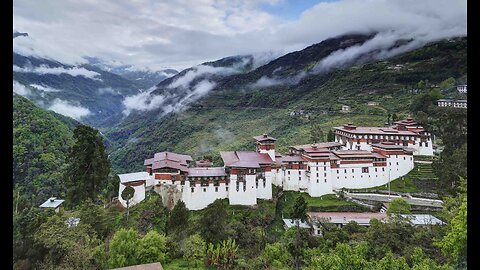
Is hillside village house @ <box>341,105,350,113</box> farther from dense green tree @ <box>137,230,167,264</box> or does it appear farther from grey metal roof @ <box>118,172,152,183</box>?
dense green tree @ <box>137,230,167,264</box>

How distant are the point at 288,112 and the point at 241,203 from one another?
89.9 feet

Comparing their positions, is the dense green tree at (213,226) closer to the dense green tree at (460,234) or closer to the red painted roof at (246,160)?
the red painted roof at (246,160)

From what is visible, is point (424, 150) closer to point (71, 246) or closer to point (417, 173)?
point (417, 173)

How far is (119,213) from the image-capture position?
43.7 ft

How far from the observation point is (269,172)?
15492 mm

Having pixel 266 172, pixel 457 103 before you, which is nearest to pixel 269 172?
pixel 266 172

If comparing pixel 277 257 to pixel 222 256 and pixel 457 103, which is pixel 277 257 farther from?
pixel 457 103

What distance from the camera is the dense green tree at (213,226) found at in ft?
34.7

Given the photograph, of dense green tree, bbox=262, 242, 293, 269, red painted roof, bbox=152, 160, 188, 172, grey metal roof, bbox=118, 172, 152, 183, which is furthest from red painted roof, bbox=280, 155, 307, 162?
dense green tree, bbox=262, 242, 293, 269

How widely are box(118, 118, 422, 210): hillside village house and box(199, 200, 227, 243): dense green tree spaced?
350 cm

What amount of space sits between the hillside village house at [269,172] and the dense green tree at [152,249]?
14.3 ft

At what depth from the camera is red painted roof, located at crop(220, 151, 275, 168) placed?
48.4 ft

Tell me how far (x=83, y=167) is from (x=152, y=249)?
5.05m

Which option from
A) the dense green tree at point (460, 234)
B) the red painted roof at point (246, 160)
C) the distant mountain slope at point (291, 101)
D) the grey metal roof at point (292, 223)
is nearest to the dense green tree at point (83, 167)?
A: the red painted roof at point (246, 160)
